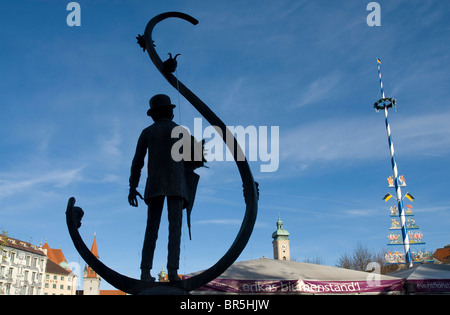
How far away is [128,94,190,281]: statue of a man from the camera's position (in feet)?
16.0

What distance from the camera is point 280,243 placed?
293 feet

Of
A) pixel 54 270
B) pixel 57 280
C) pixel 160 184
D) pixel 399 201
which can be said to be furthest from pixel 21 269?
pixel 160 184

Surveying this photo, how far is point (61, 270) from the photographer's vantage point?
222 ft

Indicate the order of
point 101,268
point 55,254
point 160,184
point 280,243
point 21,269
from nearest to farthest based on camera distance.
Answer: point 101,268 → point 160,184 → point 21,269 → point 280,243 → point 55,254

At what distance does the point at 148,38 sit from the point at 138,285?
352cm

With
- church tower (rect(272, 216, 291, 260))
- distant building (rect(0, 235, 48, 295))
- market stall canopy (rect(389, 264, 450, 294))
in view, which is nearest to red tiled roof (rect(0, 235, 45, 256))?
distant building (rect(0, 235, 48, 295))

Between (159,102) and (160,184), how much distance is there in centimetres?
125

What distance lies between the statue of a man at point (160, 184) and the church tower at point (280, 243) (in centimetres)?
8616

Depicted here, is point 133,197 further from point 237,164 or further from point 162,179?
point 237,164

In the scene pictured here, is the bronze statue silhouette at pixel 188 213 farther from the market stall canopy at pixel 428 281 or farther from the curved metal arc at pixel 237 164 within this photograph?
the market stall canopy at pixel 428 281
